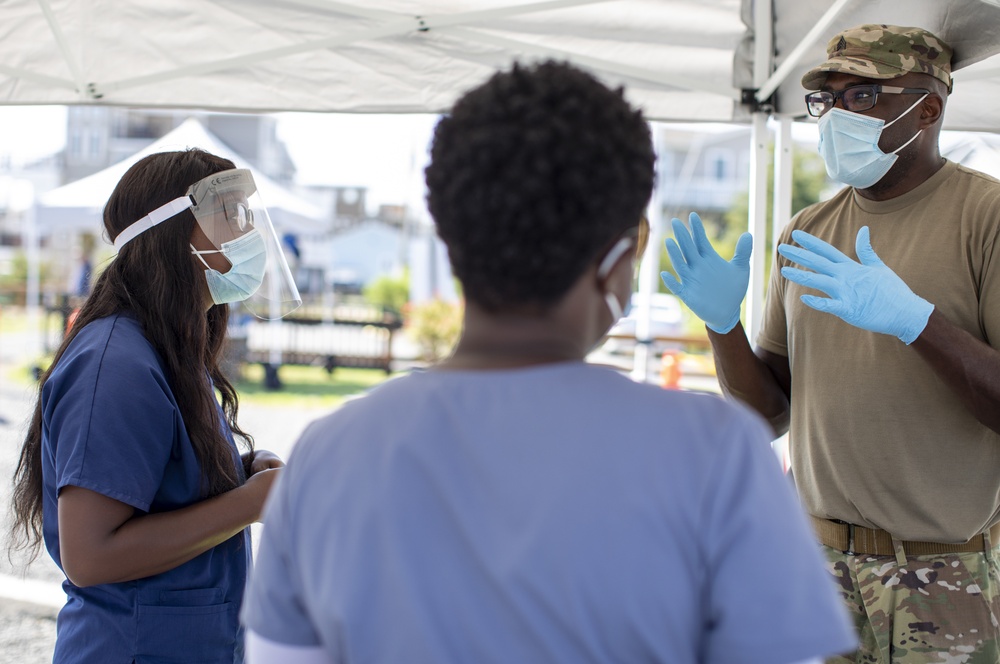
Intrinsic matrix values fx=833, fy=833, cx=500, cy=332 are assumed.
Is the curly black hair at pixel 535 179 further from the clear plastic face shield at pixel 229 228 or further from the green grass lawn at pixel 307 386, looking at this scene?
the green grass lawn at pixel 307 386

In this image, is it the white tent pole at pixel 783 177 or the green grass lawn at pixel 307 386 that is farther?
the green grass lawn at pixel 307 386

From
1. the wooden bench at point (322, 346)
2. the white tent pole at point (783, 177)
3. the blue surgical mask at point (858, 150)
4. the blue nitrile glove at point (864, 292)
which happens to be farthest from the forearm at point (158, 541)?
the wooden bench at point (322, 346)

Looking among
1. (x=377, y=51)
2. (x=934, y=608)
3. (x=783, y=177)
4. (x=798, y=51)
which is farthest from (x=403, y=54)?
(x=934, y=608)

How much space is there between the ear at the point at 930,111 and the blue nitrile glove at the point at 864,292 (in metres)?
0.43

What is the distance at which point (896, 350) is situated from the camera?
1831 millimetres

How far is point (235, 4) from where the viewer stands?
2.83 metres

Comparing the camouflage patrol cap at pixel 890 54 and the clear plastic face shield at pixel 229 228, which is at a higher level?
the camouflage patrol cap at pixel 890 54

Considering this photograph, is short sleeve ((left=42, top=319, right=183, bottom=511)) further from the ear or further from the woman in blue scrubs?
the ear

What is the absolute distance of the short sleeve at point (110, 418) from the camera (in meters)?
1.42

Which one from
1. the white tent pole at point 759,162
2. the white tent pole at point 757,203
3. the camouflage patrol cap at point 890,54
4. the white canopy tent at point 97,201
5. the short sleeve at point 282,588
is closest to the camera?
the short sleeve at point 282,588

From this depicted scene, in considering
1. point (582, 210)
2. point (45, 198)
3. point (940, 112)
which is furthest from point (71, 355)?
point (45, 198)

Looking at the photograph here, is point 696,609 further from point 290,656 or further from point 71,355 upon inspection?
point 71,355

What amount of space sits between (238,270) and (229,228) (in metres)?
0.09

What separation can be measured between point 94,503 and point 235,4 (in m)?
2.00
